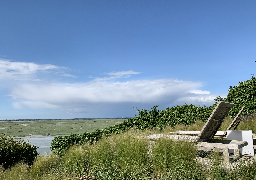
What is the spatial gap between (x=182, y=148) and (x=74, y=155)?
9.61 feet

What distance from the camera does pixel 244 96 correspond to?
1262 centimetres

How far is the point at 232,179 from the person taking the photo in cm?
393

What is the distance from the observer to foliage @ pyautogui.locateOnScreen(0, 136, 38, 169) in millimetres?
7395

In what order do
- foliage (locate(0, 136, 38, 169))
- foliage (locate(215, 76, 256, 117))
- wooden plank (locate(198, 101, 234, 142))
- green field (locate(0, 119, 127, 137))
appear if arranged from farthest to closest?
1. green field (locate(0, 119, 127, 137))
2. foliage (locate(215, 76, 256, 117))
3. foliage (locate(0, 136, 38, 169))
4. wooden plank (locate(198, 101, 234, 142))

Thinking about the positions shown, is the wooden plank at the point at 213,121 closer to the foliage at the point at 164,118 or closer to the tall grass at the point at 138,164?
the tall grass at the point at 138,164

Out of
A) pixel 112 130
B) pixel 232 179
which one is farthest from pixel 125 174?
pixel 112 130

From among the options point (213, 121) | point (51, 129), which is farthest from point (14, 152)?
point (51, 129)

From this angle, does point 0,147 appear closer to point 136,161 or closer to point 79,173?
point 79,173

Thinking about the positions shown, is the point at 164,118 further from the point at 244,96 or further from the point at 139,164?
the point at 139,164

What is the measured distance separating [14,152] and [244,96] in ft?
37.9

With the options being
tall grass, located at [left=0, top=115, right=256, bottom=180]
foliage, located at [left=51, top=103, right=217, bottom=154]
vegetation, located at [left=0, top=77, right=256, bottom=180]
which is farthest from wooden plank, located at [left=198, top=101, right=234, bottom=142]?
foliage, located at [left=51, top=103, right=217, bottom=154]

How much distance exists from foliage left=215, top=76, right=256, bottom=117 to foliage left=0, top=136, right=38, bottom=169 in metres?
9.80

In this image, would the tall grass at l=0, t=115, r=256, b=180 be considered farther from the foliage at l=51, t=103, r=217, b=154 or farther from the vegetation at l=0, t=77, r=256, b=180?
the foliage at l=51, t=103, r=217, b=154

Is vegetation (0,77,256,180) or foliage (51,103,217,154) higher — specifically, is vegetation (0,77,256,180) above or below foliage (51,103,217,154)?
below
